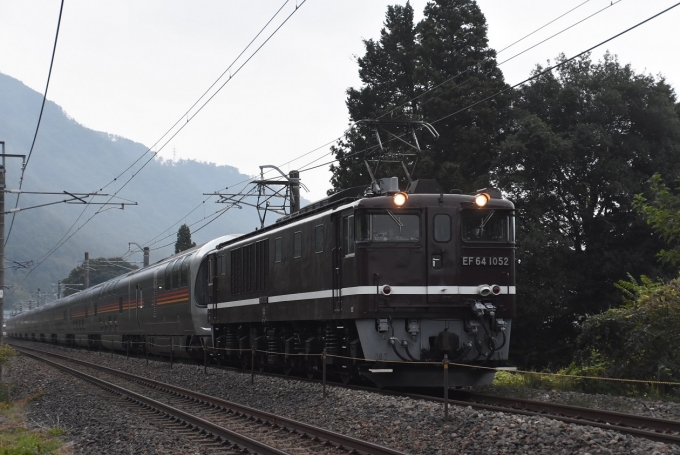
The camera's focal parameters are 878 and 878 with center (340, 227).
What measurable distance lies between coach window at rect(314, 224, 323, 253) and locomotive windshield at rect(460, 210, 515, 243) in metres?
3.02

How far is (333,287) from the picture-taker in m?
16.5

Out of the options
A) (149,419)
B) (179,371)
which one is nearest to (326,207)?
(149,419)

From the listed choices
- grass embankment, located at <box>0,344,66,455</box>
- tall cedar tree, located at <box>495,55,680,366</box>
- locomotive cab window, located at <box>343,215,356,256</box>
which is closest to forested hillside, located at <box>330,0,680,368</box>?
tall cedar tree, located at <box>495,55,680,366</box>

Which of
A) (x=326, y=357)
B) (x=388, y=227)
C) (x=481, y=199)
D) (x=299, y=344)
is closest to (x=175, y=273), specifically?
(x=299, y=344)

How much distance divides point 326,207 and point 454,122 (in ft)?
70.6

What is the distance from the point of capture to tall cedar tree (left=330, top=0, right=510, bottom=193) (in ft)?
121

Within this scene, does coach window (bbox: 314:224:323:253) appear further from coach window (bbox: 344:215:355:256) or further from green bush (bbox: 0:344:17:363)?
green bush (bbox: 0:344:17:363)

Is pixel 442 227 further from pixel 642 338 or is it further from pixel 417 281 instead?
pixel 642 338

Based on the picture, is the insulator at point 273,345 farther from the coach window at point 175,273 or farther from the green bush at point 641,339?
the coach window at point 175,273

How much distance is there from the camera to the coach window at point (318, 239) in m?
17.3

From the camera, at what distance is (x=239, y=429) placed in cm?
1299

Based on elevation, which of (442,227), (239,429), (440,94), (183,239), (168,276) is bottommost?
(239,429)

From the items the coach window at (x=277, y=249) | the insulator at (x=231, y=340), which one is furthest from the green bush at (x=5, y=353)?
the coach window at (x=277, y=249)

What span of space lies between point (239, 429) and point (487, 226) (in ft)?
19.3
